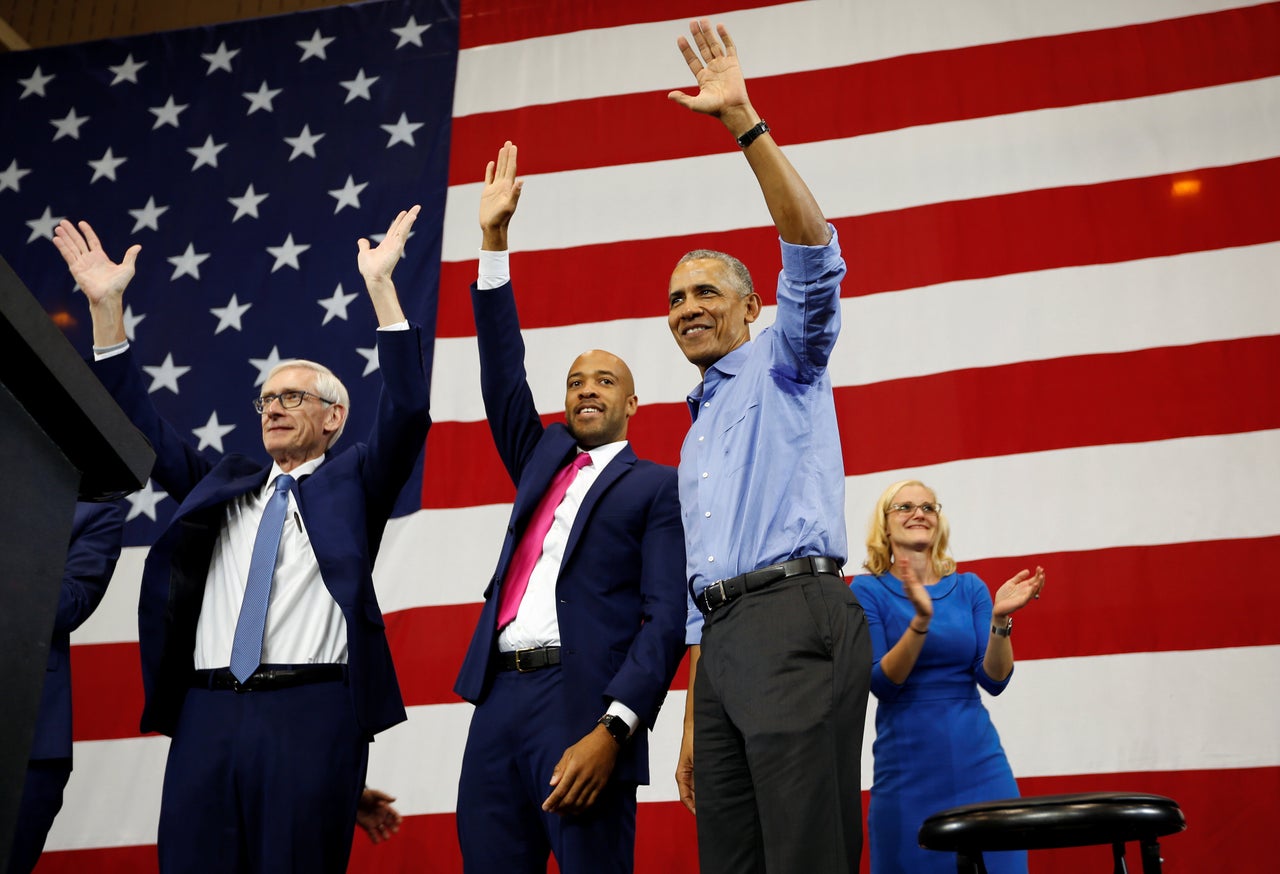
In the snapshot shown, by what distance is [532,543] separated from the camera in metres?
2.18

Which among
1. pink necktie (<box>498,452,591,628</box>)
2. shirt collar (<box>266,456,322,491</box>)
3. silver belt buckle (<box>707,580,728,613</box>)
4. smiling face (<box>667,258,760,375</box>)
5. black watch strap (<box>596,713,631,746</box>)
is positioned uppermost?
smiling face (<box>667,258,760,375</box>)

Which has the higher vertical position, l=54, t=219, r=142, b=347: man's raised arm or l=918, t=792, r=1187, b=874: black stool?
l=54, t=219, r=142, b=347: man's raised arm

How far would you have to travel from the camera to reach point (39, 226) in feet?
13.7

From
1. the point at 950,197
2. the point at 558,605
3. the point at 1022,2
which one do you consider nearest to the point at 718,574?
the point at 558,605

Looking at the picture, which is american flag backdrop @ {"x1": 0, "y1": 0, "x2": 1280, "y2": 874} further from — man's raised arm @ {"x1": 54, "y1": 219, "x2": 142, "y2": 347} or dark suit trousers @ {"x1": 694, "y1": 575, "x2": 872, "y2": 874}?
dark suit trousers @ {"x1": 694, "y1": 575, "x2": 872, "y2": 874}

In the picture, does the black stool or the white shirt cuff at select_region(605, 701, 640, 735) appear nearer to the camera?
the black stool

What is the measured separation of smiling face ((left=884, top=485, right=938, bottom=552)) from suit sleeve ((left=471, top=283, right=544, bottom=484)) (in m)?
0.84

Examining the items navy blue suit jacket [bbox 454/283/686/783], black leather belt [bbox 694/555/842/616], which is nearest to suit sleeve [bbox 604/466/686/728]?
navy blue suit jacket [bbox 454/283/686/783]

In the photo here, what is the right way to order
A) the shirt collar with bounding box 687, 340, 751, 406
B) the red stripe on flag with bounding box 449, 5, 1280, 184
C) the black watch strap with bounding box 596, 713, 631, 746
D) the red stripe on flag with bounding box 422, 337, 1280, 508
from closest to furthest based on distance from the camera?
the black watch strap with bounding box 596, 713, 631, 746, the shirt collar with bounding box 687, 340, 751, 406, the red stripe on flag with bounding box 422, 337, 1280, 508, the red stripe on flag with bounding box 449, 5, 1280, 184

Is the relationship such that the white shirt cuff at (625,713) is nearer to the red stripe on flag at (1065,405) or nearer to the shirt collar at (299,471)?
the shirt collar at (299,471)

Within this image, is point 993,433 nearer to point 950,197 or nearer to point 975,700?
point 950,197

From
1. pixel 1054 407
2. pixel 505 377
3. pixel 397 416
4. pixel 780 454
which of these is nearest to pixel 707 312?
pixel 780 454

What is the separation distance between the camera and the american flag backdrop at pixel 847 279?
3.02 metres

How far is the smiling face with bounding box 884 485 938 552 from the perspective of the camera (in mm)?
2570
